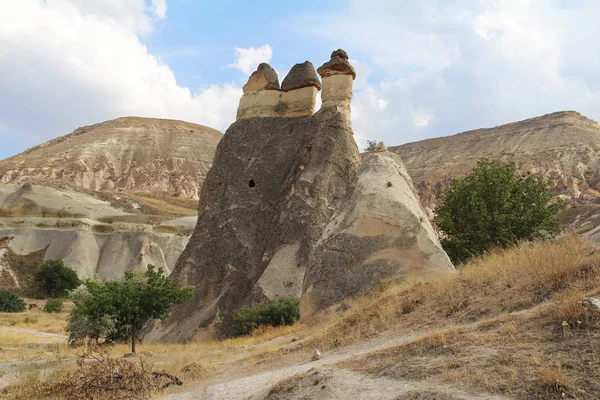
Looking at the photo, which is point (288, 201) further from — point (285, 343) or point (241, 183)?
point (285, 343)

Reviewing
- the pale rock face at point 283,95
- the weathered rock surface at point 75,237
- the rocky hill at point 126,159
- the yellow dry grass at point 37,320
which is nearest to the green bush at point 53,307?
the yellow dry grass at point 37,320

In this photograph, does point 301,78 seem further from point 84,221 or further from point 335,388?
point 84,221

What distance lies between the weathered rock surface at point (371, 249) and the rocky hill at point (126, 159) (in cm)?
5871

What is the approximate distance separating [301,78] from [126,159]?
67.8 meters

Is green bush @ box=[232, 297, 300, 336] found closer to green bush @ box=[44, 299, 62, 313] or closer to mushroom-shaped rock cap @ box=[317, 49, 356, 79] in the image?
mushroom-shaped rock cap @ box=[317, 49, 356, 79]

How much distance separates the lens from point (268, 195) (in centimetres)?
1820

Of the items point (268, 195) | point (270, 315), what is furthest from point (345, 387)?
point (268, 195)

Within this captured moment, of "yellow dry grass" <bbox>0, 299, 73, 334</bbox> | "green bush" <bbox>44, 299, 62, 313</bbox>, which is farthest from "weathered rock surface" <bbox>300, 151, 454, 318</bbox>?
"green bush" <bbox>44, 299, 62, 313</bbox>

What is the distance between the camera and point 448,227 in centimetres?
1709

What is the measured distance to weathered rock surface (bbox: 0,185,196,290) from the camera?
38656 millimetres

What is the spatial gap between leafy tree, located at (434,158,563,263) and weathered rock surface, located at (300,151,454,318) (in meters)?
4.94

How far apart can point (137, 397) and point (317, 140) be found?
1257 cm

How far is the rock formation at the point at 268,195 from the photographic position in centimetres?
1570

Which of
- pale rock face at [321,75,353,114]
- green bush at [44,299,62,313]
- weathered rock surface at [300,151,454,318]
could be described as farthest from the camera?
green bush at [44,299,62,313]
